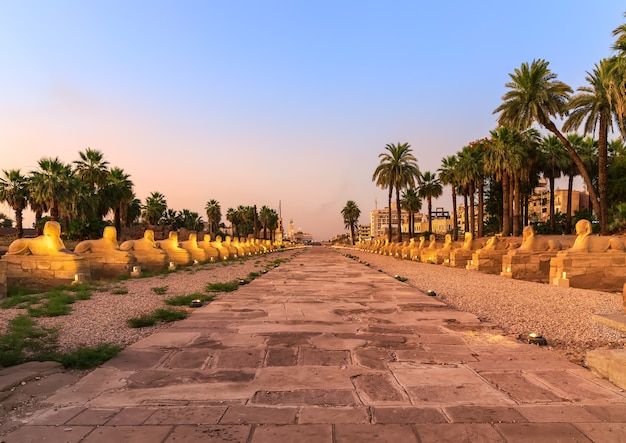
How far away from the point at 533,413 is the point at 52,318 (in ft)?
23.5

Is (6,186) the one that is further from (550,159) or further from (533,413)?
(550,159)

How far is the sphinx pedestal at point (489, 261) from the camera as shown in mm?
17391

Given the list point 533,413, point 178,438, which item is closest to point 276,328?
point 178,438

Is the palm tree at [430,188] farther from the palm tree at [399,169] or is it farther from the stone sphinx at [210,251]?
the stone sphinx at [210,251]

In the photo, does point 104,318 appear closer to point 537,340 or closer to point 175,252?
point 537,340

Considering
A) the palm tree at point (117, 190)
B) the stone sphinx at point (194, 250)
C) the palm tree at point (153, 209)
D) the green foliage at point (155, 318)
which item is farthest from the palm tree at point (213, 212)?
the green foliage at point (155, 318)

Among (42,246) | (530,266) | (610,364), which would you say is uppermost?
(42,246)

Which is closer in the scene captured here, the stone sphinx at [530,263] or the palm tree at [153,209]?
the stone sphinx at [530,263]

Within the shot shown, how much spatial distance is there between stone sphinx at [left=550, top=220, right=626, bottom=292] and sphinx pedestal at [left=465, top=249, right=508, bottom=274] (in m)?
5.33

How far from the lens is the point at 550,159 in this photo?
1654 inches

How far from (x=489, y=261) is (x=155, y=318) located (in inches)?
604

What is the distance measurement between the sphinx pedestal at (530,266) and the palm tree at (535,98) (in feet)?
57.5

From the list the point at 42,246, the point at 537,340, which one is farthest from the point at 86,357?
the point at 42,246

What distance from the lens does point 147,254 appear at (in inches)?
647
